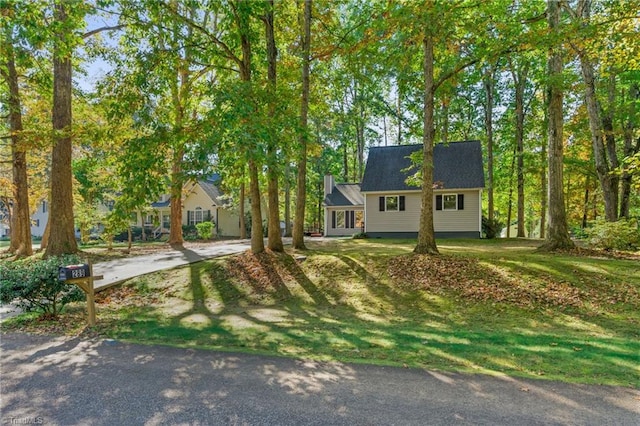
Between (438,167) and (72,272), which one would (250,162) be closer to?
A: (72,272)

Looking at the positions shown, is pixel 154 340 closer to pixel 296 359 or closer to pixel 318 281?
pixel 296 359

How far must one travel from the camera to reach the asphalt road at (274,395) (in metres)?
3.18

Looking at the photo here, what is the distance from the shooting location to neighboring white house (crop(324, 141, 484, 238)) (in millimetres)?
20812

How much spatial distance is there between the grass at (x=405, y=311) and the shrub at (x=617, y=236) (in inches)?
106

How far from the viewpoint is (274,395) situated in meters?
3.62

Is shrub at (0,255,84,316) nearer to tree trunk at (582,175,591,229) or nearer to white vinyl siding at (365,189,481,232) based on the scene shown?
white vinyl siding at (365,189,481,232)

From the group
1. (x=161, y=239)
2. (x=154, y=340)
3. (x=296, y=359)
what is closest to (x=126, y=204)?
(x=154, y=340)

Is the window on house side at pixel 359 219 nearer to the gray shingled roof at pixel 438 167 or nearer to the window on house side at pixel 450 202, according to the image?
the gray shingled roof at pixel 438 167

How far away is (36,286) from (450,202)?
19.5 meters

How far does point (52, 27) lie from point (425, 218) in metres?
9.86

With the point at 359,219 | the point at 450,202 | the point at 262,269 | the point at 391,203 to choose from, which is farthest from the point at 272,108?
the point at 359,219

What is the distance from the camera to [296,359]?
15.3ft

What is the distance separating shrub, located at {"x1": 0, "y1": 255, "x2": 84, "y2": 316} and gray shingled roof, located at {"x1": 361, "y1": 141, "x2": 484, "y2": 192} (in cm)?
1721

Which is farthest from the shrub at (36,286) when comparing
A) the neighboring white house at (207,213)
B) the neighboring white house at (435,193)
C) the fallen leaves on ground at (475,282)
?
the neighboring white house at (207,213)
